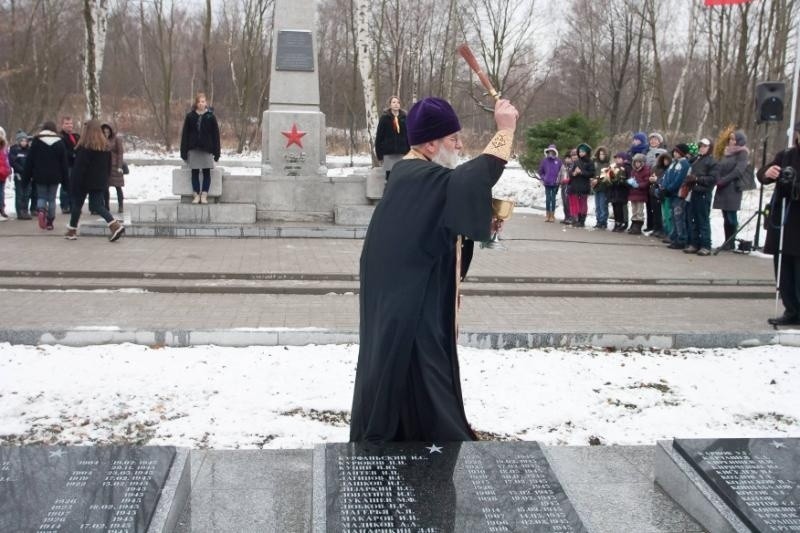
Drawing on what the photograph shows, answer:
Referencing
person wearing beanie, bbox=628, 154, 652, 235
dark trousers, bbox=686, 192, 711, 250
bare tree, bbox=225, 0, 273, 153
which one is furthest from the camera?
bare tree, bbox=225, 0, 273, 153

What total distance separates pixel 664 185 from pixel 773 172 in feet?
21.8

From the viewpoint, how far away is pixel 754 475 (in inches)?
136

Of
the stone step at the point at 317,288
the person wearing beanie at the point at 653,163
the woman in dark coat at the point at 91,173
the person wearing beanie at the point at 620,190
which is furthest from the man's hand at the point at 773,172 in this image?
the woman in dark coat at the point at 91,173

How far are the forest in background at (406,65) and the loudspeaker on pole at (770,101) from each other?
12949 millimetres

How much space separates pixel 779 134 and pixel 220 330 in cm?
2936

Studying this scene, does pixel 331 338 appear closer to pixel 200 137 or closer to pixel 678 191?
pixel 200 137


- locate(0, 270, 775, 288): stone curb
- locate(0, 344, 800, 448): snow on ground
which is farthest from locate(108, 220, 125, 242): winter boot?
locate(0, 344, 800, 448): snow on ground

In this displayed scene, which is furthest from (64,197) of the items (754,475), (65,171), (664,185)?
(754,475)

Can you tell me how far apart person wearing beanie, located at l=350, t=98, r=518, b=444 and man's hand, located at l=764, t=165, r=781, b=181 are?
5.22 meters

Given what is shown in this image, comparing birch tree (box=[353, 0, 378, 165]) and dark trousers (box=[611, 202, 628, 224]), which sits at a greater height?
birch tree (box=[353, 0, 378, 165])

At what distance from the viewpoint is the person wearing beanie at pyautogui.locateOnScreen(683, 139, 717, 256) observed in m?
13.0

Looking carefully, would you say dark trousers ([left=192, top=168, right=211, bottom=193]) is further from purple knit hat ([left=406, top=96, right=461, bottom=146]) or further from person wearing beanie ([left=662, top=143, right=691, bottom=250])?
purple knit hat ([left=406, top=96, right=461, bottom=146])

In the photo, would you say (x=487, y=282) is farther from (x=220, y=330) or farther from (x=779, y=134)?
(x=779, y=134)

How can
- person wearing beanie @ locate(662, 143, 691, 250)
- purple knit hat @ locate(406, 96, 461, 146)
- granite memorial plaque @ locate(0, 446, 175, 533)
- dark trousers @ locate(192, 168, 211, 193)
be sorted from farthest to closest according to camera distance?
dark trousers @ locate(192, 168, 211, 193), person wearing beanie @ locate(662, 143, 691, 250), purple knit hat @ locate(406, 96, 461, 146), granite memorial plaque @ locate(0, 446, 175, 533)
